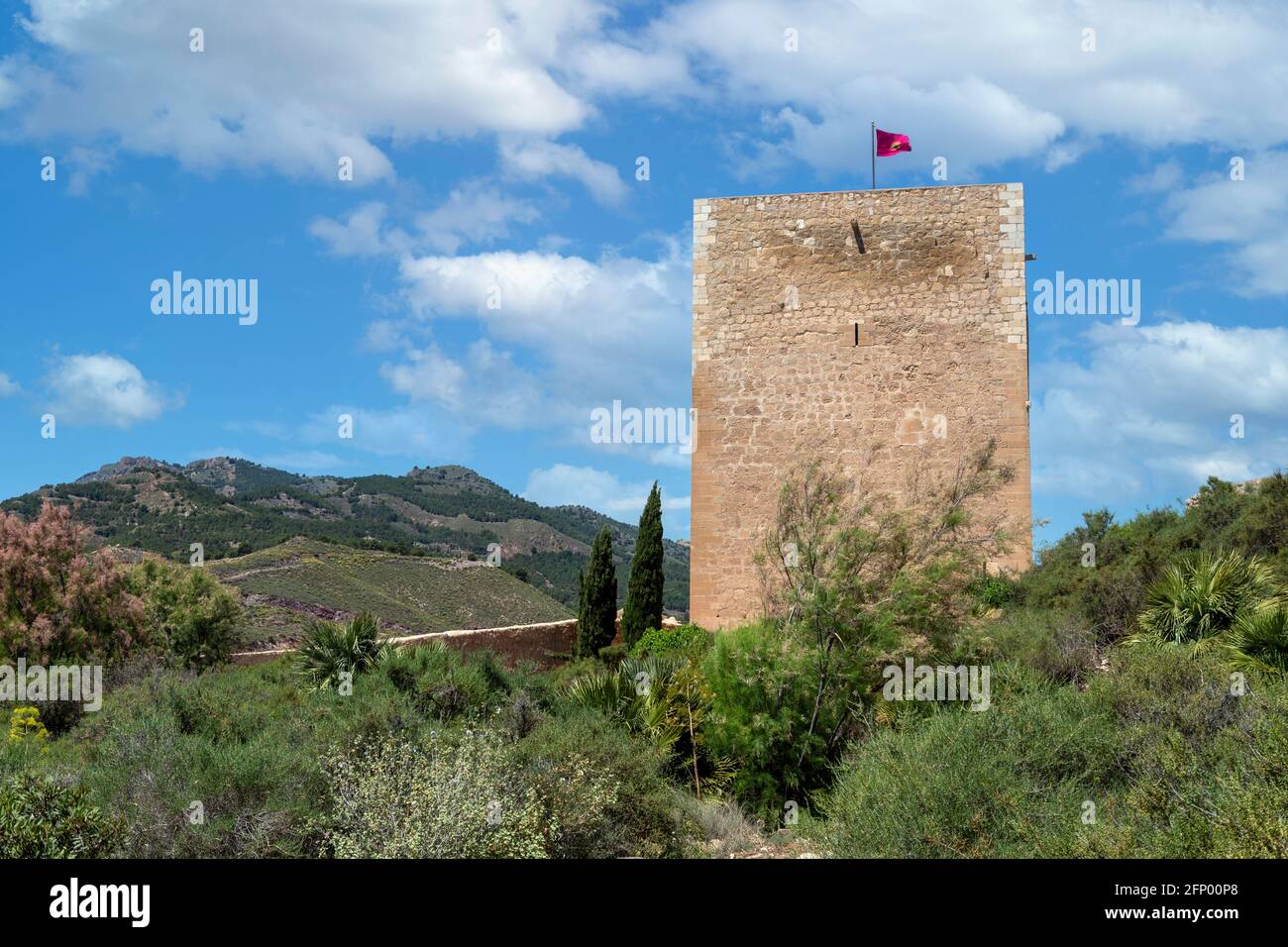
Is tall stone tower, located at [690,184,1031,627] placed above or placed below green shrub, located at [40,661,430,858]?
above

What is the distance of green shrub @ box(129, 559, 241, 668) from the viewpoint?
20.7 metres

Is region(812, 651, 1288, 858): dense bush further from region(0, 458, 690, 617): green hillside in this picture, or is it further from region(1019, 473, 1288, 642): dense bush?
region(0, 458, 690, 617): green hillside

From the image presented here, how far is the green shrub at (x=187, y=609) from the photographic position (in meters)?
20.7

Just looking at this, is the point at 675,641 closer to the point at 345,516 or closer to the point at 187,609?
the point at 187,609

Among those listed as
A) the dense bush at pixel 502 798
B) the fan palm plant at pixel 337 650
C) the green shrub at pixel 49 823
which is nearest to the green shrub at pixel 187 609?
the fan palm plant at pixel 337 650

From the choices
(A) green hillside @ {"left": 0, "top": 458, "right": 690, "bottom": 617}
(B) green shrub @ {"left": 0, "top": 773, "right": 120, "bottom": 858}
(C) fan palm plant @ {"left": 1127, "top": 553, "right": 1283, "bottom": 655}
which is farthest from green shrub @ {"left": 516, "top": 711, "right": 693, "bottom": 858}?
(A) green hillside @ {"left": 0, "top": 458, "right": 690, "bottom": 617}

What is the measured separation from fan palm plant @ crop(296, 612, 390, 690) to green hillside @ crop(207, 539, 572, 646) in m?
16.3

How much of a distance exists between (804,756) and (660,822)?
7.05 feet

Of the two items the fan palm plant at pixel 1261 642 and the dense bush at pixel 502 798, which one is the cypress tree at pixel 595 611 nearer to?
the dense bush at pixel 502 798

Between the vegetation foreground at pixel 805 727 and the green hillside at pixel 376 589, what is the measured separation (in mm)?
16510
